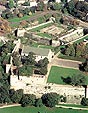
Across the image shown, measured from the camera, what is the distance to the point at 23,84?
30.6 metres

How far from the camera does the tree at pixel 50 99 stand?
29.0 meters

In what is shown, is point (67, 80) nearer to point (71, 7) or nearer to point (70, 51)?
point (70, 51)

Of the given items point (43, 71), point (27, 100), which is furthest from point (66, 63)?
point (27, 100)

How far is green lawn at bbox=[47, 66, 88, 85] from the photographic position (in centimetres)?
3160

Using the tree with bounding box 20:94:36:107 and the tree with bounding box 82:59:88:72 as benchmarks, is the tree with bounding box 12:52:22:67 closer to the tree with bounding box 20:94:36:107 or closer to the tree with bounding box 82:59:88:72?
the tree with bounding box 20:94:36:107

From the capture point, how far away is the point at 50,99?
2898 cm

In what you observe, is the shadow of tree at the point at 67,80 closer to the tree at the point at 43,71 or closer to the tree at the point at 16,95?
the tree at the point at 43,71

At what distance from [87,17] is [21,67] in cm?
1899

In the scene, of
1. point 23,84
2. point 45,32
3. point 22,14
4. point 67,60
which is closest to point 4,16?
point 22,14

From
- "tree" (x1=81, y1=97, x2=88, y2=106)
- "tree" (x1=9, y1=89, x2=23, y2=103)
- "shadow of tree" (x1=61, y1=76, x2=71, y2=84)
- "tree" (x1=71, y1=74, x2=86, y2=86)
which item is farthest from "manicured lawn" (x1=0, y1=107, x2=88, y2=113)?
"shadow of tree" (x1=61, y1=76, x2=71, y2=84)

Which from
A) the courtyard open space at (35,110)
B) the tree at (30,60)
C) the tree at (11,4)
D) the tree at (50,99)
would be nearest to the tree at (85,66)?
the tree at (30,60)

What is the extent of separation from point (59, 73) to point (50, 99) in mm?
4363

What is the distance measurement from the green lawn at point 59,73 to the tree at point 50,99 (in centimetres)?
191

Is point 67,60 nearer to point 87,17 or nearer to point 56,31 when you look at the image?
point 56,31
